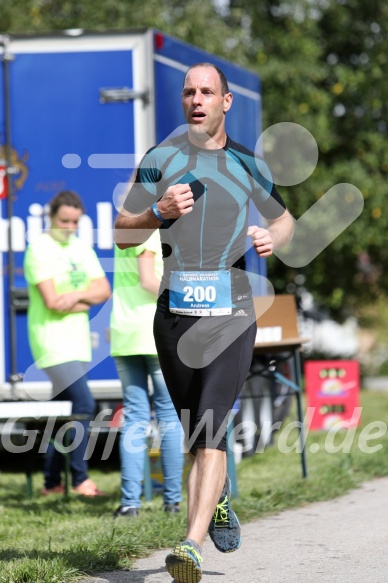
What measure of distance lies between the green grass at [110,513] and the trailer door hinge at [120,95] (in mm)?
2878

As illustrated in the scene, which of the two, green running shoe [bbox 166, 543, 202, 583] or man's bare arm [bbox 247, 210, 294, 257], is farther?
man's bare arm [bbox 247, 210, 294, 257]

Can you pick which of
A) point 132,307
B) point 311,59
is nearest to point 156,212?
point 132,307

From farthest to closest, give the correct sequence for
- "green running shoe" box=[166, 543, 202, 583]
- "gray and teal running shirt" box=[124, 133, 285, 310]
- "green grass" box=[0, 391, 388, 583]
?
"green grass" box=[0, 391, 388, 583] → "gray and teal running shirt" box=[124, 133, 285, 310] → "green running shoe" box=[166, 543, 202, 583]

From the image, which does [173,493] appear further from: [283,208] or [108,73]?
[108,73]

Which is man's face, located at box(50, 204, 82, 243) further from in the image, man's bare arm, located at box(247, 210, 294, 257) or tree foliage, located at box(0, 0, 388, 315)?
tree foliage, located at box(0, 0, 388, 315)

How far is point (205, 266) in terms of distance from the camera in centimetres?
450

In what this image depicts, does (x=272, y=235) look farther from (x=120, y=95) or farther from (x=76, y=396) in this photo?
(x=120, y=95)

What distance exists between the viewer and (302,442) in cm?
755

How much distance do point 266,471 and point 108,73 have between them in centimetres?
326

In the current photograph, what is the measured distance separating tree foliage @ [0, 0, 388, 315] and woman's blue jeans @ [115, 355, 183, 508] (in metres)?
11.7

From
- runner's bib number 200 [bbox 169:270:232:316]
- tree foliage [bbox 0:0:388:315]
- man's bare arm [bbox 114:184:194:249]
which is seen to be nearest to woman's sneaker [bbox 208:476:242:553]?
runner's bib number 200 [bbox 169:270:232:316]

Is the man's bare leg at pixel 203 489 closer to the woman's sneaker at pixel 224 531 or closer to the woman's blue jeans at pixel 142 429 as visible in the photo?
the woman's sneaker at pixel 224 531

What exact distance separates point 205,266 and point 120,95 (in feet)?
14.8

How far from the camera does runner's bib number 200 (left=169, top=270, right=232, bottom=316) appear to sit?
4.47m
